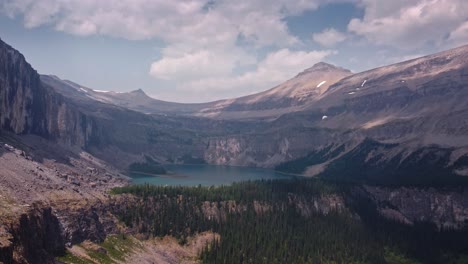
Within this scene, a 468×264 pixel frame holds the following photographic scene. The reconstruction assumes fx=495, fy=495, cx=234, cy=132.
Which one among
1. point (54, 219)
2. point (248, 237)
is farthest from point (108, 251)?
point (248, 237)

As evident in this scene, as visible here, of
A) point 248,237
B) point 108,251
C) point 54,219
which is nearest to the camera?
point 54,219

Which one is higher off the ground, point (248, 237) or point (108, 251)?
point (108, 251)

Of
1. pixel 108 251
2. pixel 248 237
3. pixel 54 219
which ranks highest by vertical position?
pixel 54 219

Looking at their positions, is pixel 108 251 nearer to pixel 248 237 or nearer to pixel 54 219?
pixel 54 219

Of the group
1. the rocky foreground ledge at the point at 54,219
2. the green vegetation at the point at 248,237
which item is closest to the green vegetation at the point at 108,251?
the rocky foreground ledge at the point at 54,219

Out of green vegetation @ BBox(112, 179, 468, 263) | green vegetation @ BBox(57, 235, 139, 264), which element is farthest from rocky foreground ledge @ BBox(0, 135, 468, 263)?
green vegetation @ BBox(112, 179, 468, 263)

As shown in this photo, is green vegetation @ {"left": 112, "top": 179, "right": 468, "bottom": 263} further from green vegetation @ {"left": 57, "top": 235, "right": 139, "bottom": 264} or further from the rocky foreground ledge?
green vegetation @ {"left": 57, "top": 235, "right": 139, "bottom": 264}

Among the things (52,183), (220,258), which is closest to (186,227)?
(220,258)

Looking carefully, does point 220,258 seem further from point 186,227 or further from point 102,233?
point 102,233

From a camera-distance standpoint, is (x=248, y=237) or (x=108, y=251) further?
(x=248, y=237)

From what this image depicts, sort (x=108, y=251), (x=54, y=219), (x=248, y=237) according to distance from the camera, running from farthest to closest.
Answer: (x=248, y=237)
(x=108, y=251)
(x=54, y=219)

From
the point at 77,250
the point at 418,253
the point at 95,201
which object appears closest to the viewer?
the point at 77,250
